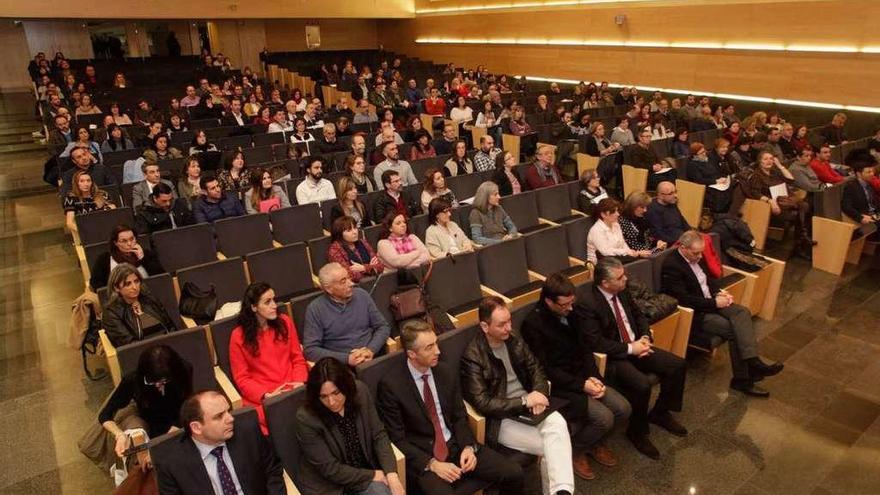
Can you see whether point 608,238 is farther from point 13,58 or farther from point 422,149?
point 13,58

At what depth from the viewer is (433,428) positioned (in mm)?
2707

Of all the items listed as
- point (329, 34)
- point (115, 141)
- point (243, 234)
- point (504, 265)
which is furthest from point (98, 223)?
point (329, 34)

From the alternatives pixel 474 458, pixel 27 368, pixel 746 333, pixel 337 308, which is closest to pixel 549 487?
pixel 474 458

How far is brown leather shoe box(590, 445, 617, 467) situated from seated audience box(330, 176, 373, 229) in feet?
8.72

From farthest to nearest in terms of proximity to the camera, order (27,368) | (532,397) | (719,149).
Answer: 1. (719,149)
2. (27,368)
3. (532,397)

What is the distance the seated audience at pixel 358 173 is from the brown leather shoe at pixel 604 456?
336 cm

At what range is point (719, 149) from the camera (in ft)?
22.0

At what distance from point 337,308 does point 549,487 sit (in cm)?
148

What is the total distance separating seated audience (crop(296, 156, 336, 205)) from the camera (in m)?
5.53

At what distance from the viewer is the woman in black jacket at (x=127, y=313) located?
316 centimetres

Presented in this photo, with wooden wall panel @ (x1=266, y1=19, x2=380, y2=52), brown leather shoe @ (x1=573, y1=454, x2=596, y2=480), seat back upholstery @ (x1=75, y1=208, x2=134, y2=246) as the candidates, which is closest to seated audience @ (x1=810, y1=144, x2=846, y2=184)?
brown leather shoe @ (x1=573, y1=454, x2=596, y2=480)

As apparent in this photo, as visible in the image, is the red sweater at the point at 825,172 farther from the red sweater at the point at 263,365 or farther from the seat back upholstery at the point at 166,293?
the seat back upholstery at the point at 166,293

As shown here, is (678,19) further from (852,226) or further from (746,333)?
(746,333)

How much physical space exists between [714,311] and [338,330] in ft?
8.20
